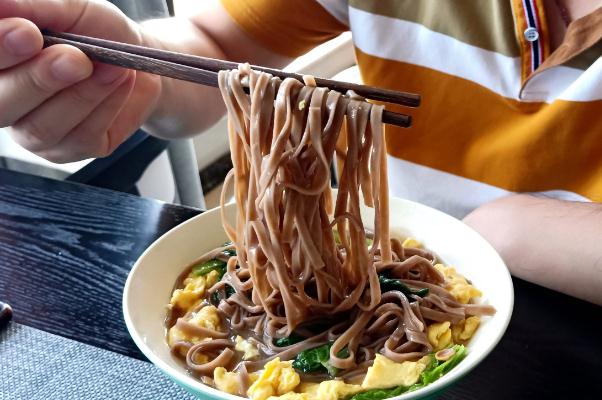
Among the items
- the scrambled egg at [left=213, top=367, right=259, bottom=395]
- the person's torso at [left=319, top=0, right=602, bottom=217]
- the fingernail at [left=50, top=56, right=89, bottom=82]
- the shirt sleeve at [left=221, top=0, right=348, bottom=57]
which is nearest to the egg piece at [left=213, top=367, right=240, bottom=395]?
the scrambled egg at [left=213, top=367, right=259, bottom=395]

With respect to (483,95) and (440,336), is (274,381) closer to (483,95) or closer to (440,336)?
(440,336)

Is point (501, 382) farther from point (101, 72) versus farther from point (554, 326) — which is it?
point (101, 72)

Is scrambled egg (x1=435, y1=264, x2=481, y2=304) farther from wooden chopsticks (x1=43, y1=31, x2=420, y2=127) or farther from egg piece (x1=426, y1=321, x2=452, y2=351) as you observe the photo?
wooden chopsticks (x1=43, y1=31, x2=420, y2=127)

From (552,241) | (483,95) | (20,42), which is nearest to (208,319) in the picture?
(20,42)

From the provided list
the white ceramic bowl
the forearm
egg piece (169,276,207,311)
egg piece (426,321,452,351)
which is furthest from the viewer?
the forearm

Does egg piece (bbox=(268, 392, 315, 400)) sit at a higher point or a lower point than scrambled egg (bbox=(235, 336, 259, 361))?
higher

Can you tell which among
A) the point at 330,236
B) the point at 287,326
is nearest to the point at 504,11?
the point at 330,236

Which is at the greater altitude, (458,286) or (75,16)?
(75,16)

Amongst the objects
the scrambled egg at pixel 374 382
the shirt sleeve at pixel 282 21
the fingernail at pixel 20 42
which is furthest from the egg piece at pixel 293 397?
the shirt sleeve at pixel 282 21
